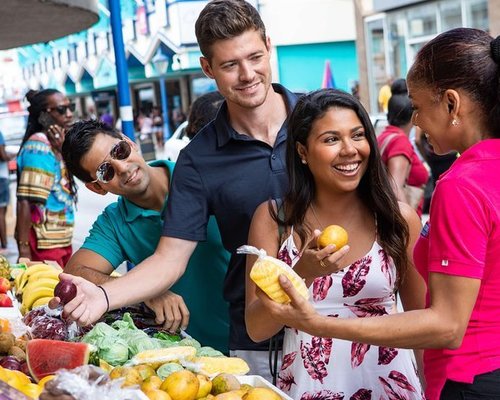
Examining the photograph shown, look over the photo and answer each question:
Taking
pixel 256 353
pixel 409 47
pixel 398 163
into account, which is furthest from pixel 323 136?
pixel 409 47

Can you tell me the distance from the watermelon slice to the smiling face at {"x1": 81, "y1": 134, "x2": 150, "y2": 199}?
1009 millimetres

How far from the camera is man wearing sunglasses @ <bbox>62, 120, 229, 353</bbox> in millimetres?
3941

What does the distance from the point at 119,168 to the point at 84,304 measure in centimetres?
79

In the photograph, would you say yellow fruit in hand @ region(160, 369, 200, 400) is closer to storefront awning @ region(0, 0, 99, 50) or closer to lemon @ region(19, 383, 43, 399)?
lemon @ region(19, 383, 43, 399)

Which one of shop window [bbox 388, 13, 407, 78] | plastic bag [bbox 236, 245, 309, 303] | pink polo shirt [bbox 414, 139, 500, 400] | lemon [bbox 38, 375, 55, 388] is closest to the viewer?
pink polo shirt [bbox 414, 139, 500, 400]

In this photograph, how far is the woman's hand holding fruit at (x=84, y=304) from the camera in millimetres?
3332

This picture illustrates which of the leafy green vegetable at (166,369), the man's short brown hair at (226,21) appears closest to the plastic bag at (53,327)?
the leafy green vegetable at (166,369)

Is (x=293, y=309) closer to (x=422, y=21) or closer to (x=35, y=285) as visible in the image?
(x=35, y=285)

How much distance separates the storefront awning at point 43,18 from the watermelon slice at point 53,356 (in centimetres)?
174

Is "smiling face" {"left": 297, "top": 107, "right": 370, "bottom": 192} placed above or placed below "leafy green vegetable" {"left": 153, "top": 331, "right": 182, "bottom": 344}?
above

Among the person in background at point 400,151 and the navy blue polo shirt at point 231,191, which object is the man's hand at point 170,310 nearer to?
the navy blue polo shirt at point 231,191

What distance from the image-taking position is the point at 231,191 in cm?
357

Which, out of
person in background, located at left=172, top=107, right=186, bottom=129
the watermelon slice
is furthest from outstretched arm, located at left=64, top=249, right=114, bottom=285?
person in background, located at left=172, top=107, right=186, bottom=129

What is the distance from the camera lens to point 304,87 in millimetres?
31844
